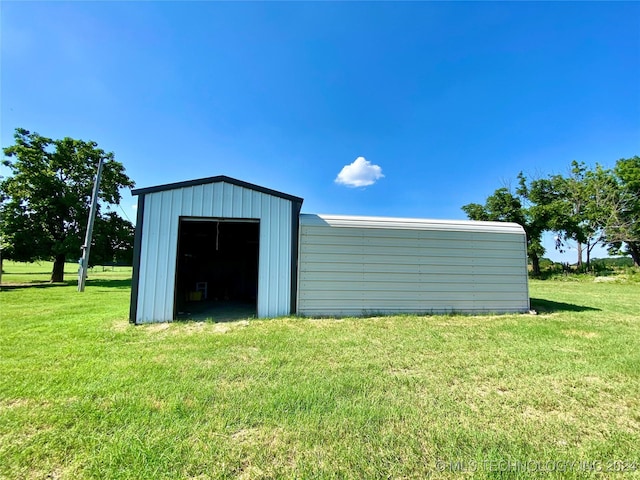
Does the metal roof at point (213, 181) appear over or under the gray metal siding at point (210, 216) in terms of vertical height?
over

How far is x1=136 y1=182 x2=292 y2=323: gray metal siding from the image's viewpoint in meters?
5.66

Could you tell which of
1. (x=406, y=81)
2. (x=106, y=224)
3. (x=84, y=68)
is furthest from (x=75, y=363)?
(x=106, y=224)

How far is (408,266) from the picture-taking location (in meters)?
6.82

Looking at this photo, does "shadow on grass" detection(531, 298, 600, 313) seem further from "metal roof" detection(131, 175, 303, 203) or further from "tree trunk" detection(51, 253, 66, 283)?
"tree trunk" detection(51, 253, 66, 283)

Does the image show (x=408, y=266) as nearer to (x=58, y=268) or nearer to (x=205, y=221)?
(x=205, y=221)

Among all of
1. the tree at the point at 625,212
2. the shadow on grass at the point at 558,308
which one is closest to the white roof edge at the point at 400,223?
the shadow on grass at the point at 558,308

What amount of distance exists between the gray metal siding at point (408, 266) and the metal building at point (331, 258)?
25mm

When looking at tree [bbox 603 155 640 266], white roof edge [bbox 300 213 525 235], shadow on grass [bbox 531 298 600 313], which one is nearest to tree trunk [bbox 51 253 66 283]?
white roof edge [bbox 300 213 525 235]

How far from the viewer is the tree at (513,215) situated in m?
21.4

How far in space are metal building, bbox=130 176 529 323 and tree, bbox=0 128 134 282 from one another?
14.0 metres

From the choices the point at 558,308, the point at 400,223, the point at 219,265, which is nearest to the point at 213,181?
the point at 400,223

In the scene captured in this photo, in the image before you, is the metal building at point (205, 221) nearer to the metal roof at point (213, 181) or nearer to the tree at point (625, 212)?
the metal roof at point (213, 181)

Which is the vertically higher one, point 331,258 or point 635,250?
point 635,250

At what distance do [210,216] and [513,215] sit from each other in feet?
82.4
